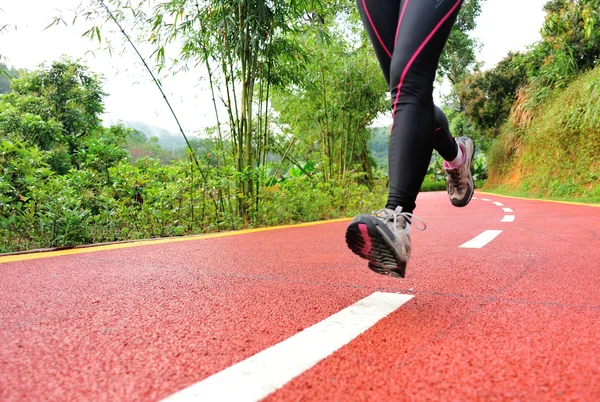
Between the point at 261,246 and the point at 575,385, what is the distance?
2.88 meters

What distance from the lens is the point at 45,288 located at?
2.04 m

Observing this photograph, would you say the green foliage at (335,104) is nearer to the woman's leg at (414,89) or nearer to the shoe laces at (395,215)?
the woman's leg at (414,89)

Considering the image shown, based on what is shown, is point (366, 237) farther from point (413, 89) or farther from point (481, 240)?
point (481, 240)

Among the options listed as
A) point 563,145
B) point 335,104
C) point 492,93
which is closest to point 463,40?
point 492,93

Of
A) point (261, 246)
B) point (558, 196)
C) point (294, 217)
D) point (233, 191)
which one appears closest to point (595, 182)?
point (558, 196)

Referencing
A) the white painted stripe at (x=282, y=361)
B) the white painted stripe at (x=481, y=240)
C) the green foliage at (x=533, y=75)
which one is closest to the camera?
the white painted stripe at (x=282, y=361)

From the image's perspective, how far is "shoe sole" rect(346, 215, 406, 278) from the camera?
159 cm

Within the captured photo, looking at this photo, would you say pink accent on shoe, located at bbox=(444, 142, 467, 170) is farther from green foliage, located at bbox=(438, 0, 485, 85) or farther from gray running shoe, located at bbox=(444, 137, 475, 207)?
green foliage, located at bbox=(438, 0, 485, 85)

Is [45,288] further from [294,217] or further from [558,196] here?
[558,196]

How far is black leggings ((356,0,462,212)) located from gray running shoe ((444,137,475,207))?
32.1 inches

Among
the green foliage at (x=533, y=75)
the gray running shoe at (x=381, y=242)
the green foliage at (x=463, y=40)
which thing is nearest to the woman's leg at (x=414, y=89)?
the gray running shoe at (x=381, y=242)

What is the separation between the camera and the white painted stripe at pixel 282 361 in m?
0.92

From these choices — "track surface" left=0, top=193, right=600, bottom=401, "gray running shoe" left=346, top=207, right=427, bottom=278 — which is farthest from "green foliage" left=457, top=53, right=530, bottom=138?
"gray running shoe" left=346, top=207, right=427, bottom=278

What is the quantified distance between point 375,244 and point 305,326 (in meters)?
0.39
